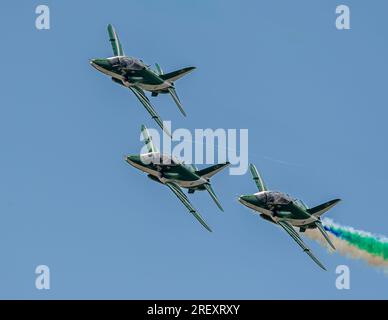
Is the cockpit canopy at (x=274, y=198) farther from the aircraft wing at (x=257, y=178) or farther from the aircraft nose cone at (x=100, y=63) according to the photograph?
the aircraft nose cone at (x=100, y=63)

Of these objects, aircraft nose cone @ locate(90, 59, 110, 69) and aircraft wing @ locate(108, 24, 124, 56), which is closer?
aircraft nose cone @ locate(90, 59, 110, 69)

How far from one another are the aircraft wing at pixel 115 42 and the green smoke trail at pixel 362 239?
30.5 m

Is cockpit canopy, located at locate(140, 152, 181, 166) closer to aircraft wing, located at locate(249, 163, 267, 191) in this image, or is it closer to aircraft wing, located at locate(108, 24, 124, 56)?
aircraft wing, located at locate(249, 163, 267, 191)

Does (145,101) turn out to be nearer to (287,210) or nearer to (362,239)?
(287,210)

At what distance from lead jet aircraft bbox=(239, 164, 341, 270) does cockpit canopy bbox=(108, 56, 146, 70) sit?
18483 millimetres

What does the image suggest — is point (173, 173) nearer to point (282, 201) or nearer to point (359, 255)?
point (282, 201)

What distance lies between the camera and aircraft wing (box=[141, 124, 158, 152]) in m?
172

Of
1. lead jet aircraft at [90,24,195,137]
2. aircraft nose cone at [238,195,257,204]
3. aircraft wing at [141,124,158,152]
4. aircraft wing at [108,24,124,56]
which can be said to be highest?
aircraft wing at [108,24,124,56]

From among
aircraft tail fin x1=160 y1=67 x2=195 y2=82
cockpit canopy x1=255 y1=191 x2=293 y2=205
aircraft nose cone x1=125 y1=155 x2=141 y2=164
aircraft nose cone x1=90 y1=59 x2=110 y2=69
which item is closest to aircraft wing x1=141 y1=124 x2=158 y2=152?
aircraft nose cone x1=125 y1=155 x2=141 y2=164

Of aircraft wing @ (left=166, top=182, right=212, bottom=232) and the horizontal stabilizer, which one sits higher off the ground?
the horizontal stabilizer

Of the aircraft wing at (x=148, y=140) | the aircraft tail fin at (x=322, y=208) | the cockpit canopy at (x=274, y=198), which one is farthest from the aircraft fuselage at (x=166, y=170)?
the aircraft tail fin at (x=322, y=208)

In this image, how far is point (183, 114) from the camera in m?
165

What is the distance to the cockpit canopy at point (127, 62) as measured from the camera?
167m
